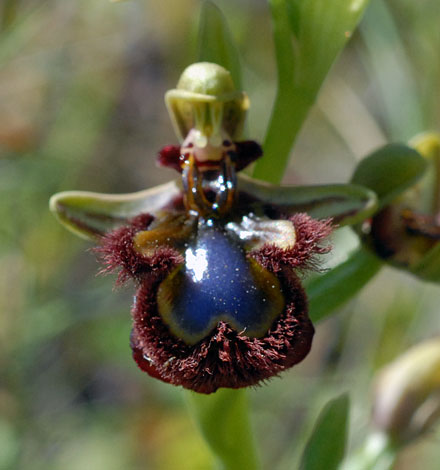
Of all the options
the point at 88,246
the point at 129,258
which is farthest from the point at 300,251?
the point at 88,246

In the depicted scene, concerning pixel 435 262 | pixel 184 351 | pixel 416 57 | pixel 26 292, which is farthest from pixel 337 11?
pixel 416 57

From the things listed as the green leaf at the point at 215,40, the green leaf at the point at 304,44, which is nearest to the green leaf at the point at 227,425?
the green leaf at the point at 304,44

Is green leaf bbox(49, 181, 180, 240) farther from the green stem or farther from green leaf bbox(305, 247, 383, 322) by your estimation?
green leaf bbox(305, 247, 383, 322)

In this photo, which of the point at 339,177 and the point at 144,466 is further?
the point at 339,177

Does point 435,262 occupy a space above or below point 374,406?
above

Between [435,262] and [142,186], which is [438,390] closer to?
[435,262]

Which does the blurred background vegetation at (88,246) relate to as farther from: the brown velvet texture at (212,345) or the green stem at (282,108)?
the brown velvet texture at (212,345)

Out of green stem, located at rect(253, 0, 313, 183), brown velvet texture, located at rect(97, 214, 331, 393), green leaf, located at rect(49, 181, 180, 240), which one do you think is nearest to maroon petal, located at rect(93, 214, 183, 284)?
brown velvet texture, located at rect(97, 214, 331, 393)
